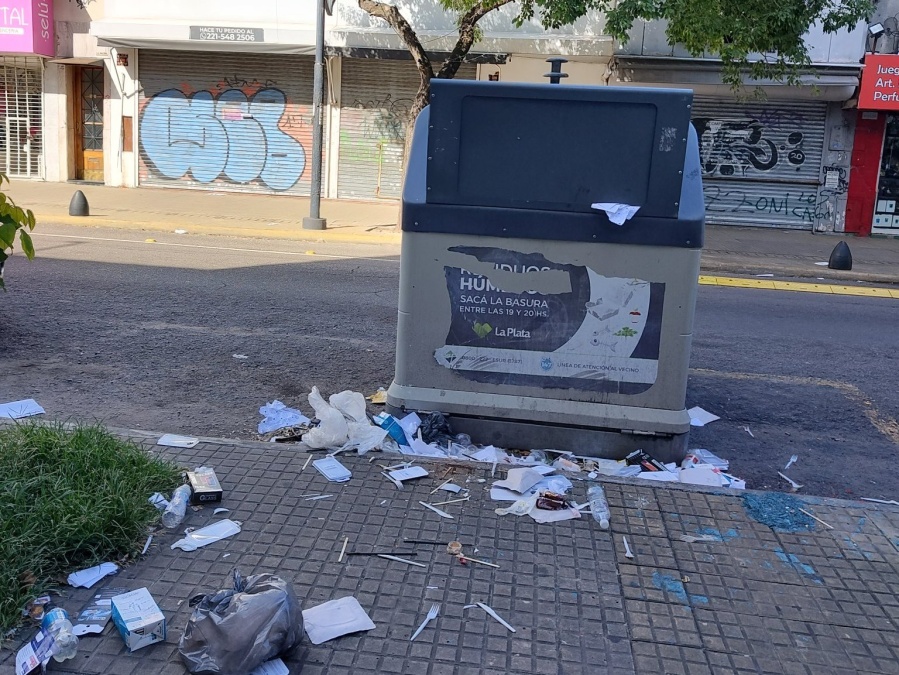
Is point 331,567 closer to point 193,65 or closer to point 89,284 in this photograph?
point 89,284

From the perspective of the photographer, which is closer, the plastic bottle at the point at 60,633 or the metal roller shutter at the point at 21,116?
the plastic bottle at the point at 60,633

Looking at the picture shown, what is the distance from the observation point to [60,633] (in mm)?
3094

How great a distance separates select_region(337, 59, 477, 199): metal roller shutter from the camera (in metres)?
20.6

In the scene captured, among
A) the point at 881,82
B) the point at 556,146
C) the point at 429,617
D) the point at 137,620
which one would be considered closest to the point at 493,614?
the point at 429,617

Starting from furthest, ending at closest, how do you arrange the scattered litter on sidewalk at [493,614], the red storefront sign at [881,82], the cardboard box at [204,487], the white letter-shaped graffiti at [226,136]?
the white letter-shaped graffiti at [226,136] < the red storefront sign at [881,82] < the cardboard box at [204,487] < the scattered litter on sidewalk at [493,614]

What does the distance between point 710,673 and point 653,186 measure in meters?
2.70

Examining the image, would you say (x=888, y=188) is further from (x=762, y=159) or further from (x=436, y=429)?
(x=436, y=429)

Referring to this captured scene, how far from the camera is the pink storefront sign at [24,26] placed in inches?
778

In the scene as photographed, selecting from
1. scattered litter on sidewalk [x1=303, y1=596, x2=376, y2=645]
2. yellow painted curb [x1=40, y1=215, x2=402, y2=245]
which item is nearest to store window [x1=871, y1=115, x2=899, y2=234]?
yellow painted curb [x1=40, y1=215, x2=402, y2=245]

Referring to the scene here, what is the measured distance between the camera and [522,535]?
4.18 m

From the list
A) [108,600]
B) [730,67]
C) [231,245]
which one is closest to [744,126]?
[730,67]

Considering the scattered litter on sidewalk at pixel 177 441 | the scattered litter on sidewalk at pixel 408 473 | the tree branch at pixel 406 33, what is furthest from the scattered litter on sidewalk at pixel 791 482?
the tree branch at pixel 406 33

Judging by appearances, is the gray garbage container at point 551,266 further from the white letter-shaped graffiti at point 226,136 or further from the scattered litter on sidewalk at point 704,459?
the white letter-shaped graffiti at point 226,136

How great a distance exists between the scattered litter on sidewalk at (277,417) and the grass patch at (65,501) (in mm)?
1143
